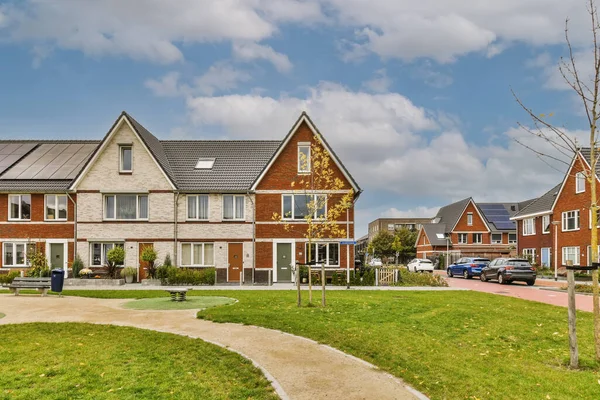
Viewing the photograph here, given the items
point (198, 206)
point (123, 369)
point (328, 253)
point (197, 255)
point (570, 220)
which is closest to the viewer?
point (123, 369)

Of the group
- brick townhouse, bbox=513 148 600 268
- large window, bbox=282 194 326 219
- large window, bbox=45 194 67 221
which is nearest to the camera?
large window, bbox=282 194 326 219

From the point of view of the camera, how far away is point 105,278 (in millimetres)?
30250

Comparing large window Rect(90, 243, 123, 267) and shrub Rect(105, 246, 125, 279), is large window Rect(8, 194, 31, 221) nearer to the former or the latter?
large window Rect(90, 243, 123, 267)

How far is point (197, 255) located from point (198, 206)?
3270 millimetres

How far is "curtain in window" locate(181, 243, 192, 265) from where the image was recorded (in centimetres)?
3166

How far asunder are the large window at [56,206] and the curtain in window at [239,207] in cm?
1158

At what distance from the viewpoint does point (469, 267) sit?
41281 mm

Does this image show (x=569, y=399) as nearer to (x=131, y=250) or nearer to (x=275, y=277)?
(x=275, y=277)

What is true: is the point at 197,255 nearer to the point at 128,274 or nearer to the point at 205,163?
the point at 128,274

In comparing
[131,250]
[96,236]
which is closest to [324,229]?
[131,250]

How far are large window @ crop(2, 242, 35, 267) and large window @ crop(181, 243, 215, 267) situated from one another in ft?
33.1

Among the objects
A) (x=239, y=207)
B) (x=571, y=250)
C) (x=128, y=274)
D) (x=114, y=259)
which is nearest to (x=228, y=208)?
(x=239, y=207)

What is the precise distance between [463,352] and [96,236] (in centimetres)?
2767

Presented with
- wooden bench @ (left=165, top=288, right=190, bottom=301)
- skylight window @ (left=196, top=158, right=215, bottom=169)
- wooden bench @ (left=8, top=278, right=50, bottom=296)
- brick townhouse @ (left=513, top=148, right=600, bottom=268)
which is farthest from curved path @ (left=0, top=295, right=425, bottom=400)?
brick townhouse @ (left=513, top=148, right=600, bottom=268)
